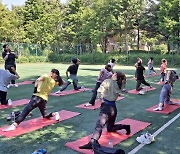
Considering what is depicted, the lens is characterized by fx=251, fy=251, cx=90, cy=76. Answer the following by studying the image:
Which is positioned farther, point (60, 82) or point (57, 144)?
point (60, 82)

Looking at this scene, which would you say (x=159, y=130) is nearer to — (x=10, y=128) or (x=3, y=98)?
(x=10, y=128)

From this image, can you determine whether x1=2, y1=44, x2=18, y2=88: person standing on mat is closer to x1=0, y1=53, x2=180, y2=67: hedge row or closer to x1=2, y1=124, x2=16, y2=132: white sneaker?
x1=2, y1=124, x2=16, y2=132: white sneaker

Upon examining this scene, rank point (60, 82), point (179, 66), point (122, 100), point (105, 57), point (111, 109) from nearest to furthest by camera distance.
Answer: point (111, 109), point (60, 82), point (122, 100), point (179, 66), point (105, 57)

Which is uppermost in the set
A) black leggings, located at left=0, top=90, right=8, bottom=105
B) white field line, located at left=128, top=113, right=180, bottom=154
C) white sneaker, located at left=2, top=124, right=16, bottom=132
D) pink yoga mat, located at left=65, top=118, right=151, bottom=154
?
black leggings, located at left=0, top=90, right=8, bottom=105

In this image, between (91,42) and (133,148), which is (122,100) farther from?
(91,42)

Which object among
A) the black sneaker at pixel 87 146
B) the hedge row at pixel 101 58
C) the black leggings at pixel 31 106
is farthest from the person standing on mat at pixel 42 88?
the hedge row at pixel 101 58

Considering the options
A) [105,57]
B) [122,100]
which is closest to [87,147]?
[122,100]

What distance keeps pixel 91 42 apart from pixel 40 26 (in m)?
8.37

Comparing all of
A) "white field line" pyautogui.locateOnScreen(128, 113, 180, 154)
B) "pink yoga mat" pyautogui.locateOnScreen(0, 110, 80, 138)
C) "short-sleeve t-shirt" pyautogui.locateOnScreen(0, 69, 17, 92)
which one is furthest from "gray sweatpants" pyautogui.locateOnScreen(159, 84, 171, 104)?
"short-sleeve t-shirt" pyautogui.locateOnScreen(0, 69, 17, 92)

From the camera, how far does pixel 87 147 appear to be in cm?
455

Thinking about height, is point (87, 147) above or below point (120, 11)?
below

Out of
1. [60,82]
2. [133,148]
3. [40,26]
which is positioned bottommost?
[133,148]

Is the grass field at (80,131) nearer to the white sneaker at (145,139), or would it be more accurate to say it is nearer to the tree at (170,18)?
the white sneaker at (145,139)

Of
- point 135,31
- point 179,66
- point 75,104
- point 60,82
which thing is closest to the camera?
point 60,82
